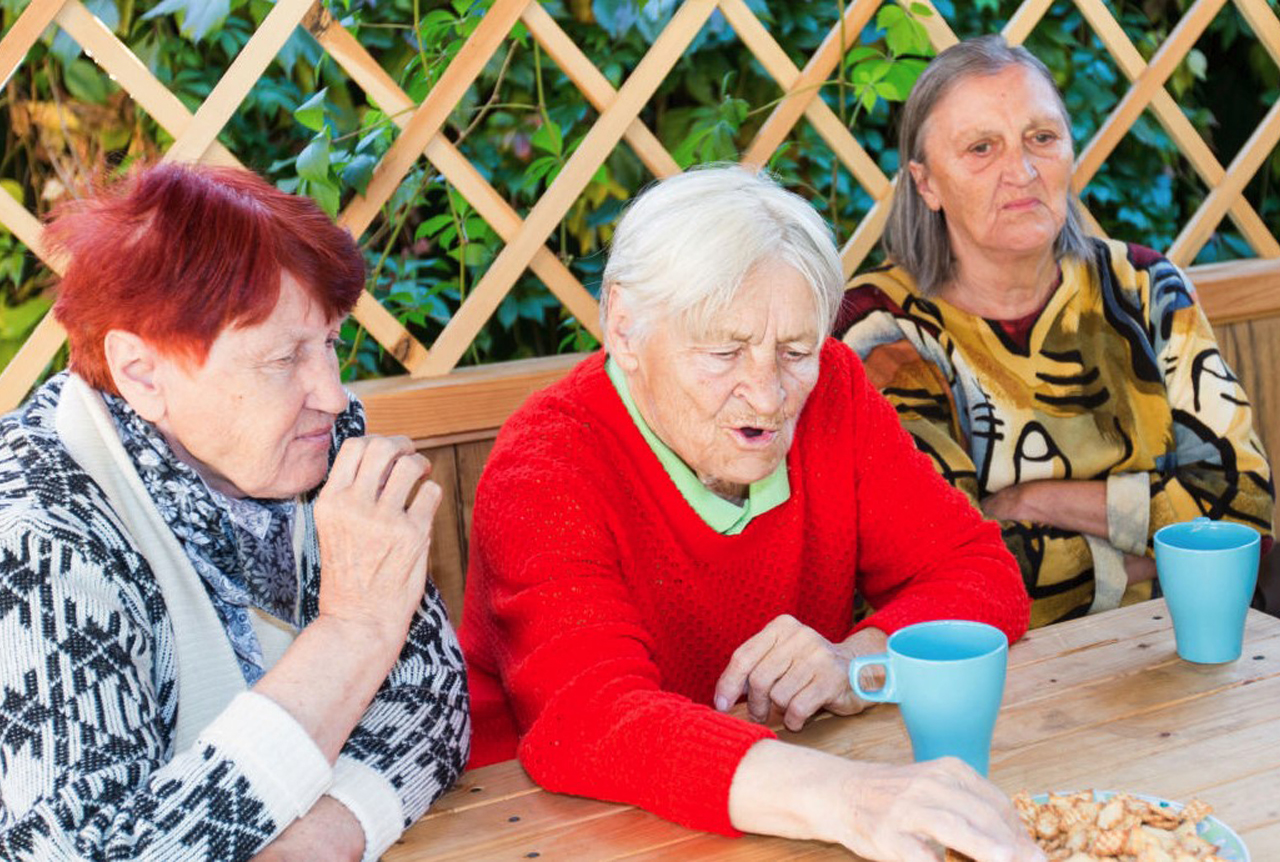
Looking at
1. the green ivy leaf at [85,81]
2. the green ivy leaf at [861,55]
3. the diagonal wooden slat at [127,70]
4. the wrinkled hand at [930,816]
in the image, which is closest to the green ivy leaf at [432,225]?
the diagonal wooden slat at [127,70]

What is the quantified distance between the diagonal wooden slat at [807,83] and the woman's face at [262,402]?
3.41ft

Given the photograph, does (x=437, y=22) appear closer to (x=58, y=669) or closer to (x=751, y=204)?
(x=751, y=204)

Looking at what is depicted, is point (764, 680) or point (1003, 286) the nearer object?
point (764, 680)

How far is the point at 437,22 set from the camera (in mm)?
1984

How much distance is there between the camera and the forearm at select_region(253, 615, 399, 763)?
981 millimetres

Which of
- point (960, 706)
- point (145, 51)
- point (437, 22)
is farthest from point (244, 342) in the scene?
point (145, 51)

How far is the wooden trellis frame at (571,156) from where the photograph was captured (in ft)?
5.75

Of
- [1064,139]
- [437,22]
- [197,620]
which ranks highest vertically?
[1064,139]

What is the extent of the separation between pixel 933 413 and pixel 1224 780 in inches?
32.3

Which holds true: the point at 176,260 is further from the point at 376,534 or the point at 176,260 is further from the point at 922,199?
the point at 922,199

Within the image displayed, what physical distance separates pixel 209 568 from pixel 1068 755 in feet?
2.07

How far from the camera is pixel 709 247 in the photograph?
117 centimetres

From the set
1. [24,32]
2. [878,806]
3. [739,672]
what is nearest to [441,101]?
A: [24,32]

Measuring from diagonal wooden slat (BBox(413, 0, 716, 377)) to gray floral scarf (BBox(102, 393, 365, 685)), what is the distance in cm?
76
